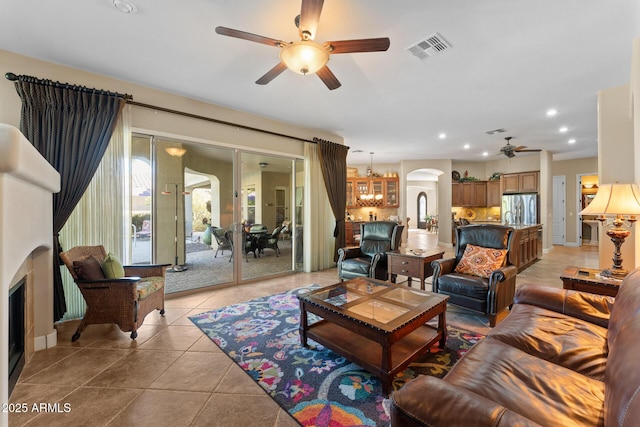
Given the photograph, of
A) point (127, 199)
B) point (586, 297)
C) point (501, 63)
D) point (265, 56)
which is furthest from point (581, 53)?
point (127, 199)

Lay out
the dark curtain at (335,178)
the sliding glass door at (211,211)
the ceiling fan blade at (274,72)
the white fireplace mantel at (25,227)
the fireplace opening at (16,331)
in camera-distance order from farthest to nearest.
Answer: the dark curtain at (335,178) < the sliding glass door at (211,211) < the ceiling fan blade at (274,72) < the fireplace opening at (16,331) < the white fireplace mantel at (25,227)

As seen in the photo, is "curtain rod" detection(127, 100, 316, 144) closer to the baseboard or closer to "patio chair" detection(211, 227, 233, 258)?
"patio chair" detection(211, 227, 233, 258)

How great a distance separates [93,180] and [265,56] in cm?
243

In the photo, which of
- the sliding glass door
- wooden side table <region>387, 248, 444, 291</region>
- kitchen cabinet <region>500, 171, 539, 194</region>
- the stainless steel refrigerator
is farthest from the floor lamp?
kitchen cabinet <region>500, 171, 539, 194</region>

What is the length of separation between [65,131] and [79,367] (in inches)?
94.7

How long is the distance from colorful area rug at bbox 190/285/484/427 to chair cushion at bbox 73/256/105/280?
1071 mm

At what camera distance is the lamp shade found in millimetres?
2236

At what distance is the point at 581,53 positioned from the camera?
9.16ft

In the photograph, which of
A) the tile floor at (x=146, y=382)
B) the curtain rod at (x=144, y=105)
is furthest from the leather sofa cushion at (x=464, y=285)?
the curtain rod at (x=144, y=105)

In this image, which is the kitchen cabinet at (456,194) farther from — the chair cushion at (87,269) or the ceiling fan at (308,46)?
the chair cushion at (87,269)

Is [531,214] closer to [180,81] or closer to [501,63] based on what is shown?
[501,63]

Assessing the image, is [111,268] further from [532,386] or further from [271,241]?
[532,386]

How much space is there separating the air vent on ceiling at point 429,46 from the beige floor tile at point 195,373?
3.44 m

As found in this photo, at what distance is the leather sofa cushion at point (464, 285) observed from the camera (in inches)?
114
